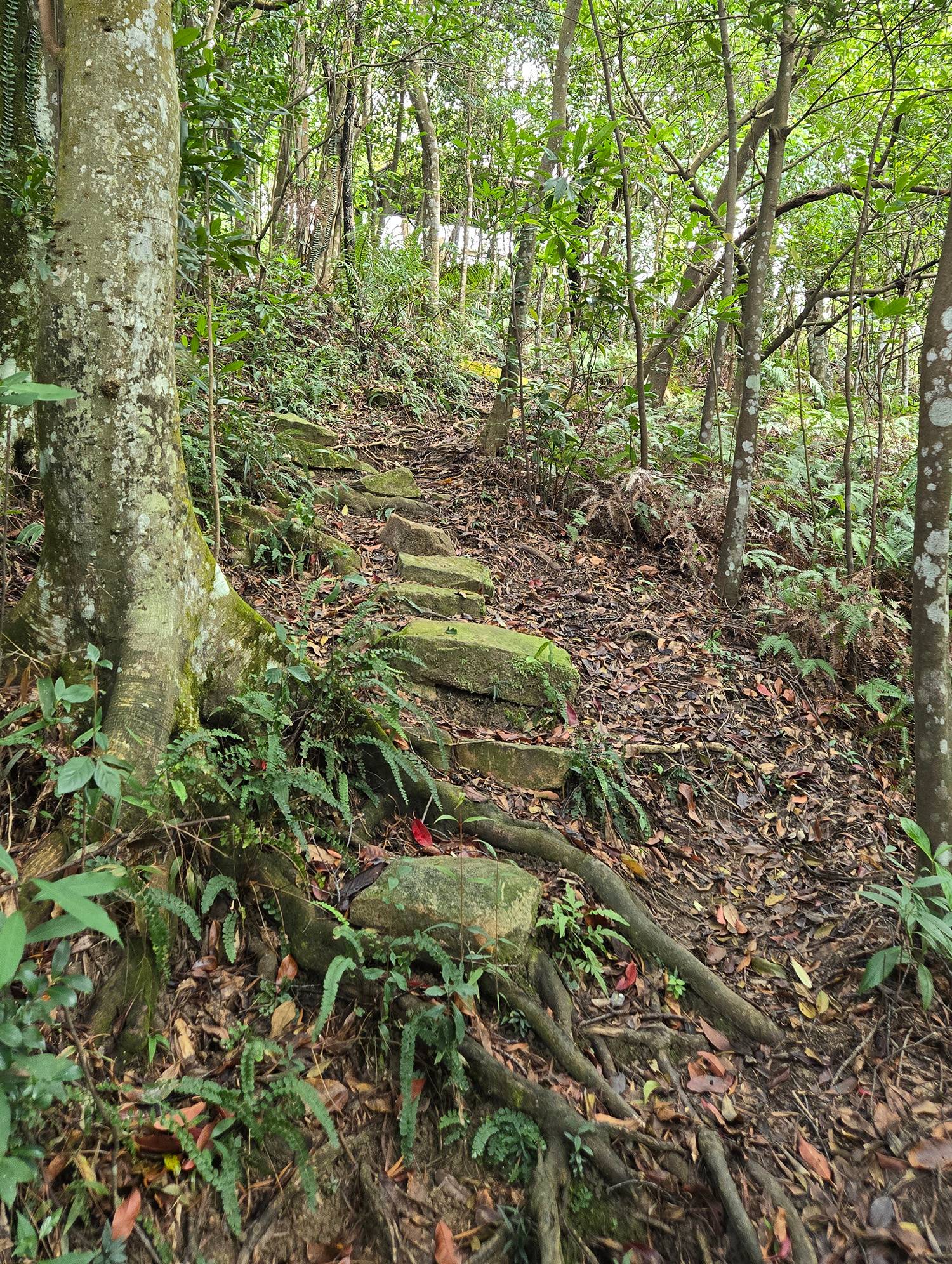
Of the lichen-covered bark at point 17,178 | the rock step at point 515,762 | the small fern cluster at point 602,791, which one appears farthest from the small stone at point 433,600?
the lichen-covered bark at point 17,178

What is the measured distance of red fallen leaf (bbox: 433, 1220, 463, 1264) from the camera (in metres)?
2.51

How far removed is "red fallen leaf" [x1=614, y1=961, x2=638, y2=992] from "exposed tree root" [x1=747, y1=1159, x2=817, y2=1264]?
79 cm

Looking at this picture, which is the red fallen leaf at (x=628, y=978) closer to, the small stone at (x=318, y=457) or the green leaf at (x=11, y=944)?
the green leaf at (x=11, y=944)

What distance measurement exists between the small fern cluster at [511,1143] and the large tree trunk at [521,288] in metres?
6.72

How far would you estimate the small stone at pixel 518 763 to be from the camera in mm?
4332

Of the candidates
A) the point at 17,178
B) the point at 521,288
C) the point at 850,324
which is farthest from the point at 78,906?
the point at 521,288

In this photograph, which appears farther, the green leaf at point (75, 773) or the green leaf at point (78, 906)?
the green leaf at point (75, 773)

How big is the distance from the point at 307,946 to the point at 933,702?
3.61 m

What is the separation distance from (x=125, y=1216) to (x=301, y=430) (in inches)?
257

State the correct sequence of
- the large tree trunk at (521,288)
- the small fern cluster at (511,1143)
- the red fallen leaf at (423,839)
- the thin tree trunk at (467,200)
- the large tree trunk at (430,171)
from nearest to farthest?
the small fern cluster at (511,1143) < the red fallen leaf at (423,839) < the large tree trunk at (521,288) < the large tree trunk at (430,171) < the thin tree trunk at (467,200)

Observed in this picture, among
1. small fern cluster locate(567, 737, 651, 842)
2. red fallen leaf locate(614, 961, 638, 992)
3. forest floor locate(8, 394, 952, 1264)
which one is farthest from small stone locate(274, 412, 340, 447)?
red fallen leaf locate(614, 961, 638, 992)

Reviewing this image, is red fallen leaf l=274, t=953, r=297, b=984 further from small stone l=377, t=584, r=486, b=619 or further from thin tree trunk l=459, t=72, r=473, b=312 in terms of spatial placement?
thin tree trunk l=459, t=72, r=473, b=312

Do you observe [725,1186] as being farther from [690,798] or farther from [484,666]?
[484,666]

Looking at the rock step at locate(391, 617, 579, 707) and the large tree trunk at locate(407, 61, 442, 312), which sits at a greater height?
the large tree trunk at locate(407, 61, 442, 312)
